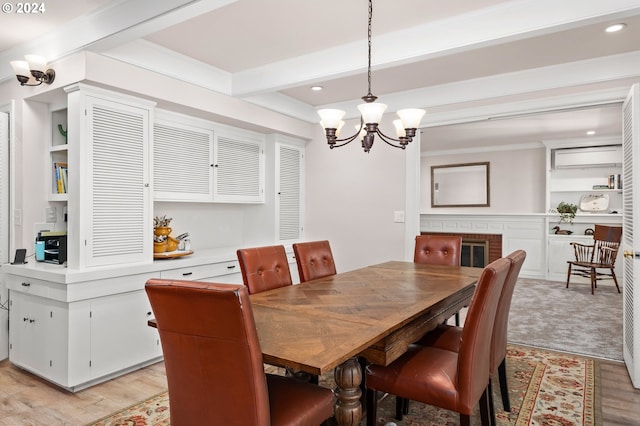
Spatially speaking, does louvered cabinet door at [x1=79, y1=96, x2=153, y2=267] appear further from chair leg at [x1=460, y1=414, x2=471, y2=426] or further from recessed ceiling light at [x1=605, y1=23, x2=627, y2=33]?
recessed ceiling light at [x1=605, y1=23, x2=627, y2=33]

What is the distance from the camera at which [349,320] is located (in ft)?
5.78

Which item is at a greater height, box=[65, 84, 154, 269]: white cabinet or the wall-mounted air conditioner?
the wall-mounted air conditioner

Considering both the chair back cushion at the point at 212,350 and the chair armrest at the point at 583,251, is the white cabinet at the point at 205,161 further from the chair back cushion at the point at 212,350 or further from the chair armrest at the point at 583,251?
the chair armrest at the point at 583,251

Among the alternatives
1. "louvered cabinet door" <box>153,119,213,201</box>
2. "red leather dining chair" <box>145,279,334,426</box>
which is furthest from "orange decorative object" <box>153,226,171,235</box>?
"red leather dining chair" <box>145,279,334,426</box>

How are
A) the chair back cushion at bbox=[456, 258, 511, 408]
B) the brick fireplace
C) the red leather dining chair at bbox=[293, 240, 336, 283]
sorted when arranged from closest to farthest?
the chair back cushion at bbox=[456, 258, 511, 408], the red leather dining chair at bbox=[293, 240, 336, 283], the brick fireplace

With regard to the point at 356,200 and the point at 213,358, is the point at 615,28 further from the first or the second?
the point at 213,358

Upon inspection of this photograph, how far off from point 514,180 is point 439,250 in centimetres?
481

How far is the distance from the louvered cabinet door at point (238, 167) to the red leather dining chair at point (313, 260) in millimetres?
1401

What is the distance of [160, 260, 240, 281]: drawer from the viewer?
3.31 m

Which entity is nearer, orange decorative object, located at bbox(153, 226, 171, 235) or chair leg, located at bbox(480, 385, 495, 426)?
chair leg, located at bbox(480, 385, 495, 426)

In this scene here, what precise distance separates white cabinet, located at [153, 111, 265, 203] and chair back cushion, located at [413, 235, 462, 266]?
1859 mm

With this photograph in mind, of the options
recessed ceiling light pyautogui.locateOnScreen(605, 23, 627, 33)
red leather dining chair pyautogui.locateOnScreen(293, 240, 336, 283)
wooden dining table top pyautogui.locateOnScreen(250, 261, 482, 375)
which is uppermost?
recessed ceiling light pyautogui.locateOnScreen(605, 23, 627, 33)

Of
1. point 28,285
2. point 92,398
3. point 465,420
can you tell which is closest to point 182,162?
point 28,285

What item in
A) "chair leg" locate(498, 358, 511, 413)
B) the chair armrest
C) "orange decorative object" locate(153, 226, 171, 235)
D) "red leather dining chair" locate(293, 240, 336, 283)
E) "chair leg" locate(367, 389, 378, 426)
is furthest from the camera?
the chair armrest
